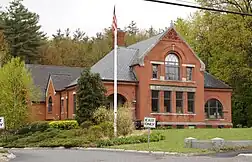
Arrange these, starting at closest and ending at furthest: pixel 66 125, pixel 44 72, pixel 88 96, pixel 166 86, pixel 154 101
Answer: pixel 88 96, pixel 66 125, pixel 154 101, pixel 166 86, pixel 44 72

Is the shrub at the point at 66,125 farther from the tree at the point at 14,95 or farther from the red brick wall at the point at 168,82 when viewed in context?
the red brick wall at the point at 168,82

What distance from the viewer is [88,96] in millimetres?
42156

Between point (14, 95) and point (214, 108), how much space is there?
22.2 meters

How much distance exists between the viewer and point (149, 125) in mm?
25359

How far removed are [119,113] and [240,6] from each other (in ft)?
80.3

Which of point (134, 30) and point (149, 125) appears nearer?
point (149, 125)

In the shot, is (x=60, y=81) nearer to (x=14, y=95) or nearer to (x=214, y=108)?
(x=14, y=95)

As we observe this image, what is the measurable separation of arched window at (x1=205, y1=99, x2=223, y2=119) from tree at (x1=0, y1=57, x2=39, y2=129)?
65.4ft

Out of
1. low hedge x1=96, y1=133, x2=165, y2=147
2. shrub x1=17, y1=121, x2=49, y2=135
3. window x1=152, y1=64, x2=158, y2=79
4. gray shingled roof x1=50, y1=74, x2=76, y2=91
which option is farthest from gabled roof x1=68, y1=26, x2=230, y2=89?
low hedge x1=96, y1=133, x2=165, y2=147

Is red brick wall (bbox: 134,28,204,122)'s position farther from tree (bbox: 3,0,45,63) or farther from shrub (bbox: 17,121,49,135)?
tree (bbox: 3,0,45,63)

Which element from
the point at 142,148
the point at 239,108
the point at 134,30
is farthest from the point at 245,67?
the point at 134,30

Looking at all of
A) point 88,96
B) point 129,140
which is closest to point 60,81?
point 88,96

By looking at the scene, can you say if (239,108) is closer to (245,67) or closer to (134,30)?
(245,67)

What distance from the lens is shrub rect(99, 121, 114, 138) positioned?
3628 centimetres
